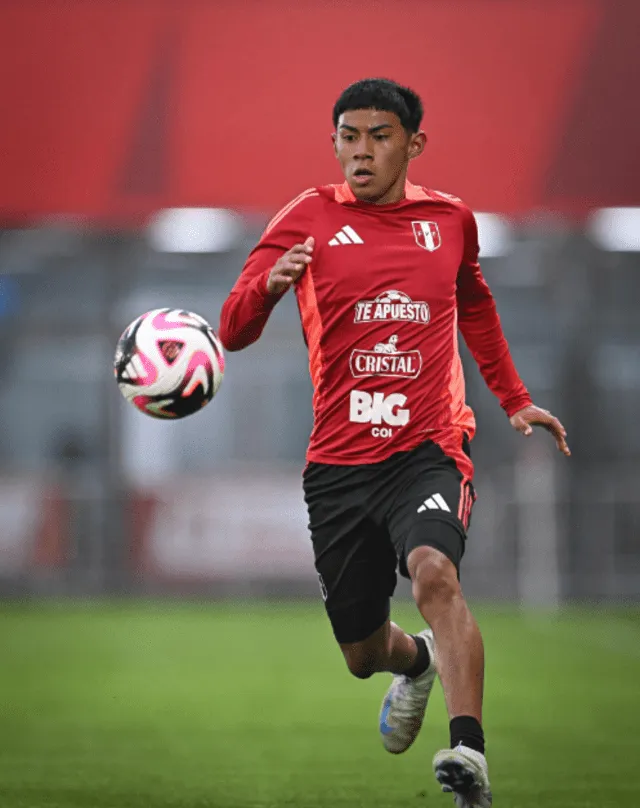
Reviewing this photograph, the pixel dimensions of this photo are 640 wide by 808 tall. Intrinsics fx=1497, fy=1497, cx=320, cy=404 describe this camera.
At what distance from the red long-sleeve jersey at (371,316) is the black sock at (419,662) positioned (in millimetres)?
961

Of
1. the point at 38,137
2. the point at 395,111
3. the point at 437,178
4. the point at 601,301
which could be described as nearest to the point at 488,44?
the point at 437,178

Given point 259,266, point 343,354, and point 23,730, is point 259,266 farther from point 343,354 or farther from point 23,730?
point 23,730

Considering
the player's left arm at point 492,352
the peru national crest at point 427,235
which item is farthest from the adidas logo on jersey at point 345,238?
the player's left arm at point 492,352

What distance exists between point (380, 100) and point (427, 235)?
0.51 m

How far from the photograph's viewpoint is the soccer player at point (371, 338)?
5219mm

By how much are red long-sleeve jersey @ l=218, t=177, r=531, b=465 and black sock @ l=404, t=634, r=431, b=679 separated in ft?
3.15

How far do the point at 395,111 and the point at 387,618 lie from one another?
1863 millimetres

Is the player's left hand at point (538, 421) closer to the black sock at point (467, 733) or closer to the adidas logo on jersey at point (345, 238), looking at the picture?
the adidas logo on jersey at point (345, 238)

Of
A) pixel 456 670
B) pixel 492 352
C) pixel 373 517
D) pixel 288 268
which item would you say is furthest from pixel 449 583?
pixel 492 352

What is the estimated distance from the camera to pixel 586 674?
393 inches

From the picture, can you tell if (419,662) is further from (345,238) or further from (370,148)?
(370,148)

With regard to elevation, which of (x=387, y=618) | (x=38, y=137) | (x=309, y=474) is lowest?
(x=387, y=618)

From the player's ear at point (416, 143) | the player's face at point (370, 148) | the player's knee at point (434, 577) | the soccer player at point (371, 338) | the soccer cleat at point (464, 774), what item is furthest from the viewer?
the player's ear at point (416, 143)

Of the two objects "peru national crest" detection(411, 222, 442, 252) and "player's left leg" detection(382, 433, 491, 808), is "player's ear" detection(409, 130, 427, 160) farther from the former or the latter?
"player's left leg" detection(382, 433, 491, 808)
